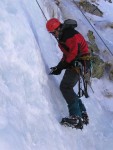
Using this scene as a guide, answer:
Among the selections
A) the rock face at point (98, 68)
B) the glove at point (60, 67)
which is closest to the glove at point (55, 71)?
the glove at point (60, 67)

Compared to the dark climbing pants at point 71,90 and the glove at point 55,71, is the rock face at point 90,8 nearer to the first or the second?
the glove at point 55,71

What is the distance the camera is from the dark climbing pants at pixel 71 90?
20.5ft

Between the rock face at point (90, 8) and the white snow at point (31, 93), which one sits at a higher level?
the white snow at point (31, 93)

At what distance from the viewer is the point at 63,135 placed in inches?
245

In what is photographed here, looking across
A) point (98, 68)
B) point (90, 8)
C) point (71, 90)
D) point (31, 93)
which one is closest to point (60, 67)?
point (71, 90)

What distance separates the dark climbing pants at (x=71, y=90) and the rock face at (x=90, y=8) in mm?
8725

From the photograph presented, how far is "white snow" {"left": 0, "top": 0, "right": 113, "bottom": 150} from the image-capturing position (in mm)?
4816

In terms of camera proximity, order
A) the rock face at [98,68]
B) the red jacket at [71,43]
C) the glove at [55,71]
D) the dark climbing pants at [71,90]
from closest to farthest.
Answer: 1. the red jacket at [71,43]
2. the dark climbing pants at [71,90]
3. the glove at [55,71]
4. the rock face at [98,68]

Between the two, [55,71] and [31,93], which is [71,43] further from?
[31,93]

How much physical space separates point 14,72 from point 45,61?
1526mm

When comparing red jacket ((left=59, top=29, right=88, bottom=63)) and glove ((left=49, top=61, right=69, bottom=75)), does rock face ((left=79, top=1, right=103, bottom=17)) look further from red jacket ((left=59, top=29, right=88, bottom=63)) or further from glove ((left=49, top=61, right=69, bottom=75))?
red jacket ((left=59, top=29, right=88, bottom=63))

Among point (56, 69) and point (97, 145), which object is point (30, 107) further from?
point (97, 145)

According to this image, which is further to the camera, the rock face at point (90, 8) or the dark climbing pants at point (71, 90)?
the rock face at point (90, 8)

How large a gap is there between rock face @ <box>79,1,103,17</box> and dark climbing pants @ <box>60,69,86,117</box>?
28.6ft
